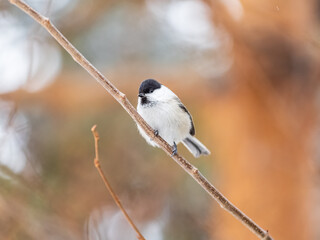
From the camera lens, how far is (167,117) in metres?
1.25

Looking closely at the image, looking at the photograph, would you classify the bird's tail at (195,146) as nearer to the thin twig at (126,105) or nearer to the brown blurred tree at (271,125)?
the thin twig at (126,105)

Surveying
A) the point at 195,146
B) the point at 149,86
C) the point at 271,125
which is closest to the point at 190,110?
the point at 271,125

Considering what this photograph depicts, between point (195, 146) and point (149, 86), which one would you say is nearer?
point (149, 86)

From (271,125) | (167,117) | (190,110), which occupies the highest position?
(167,117)

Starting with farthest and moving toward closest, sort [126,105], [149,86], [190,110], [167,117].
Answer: [190,110], [167,117], [149,86], [126,105]

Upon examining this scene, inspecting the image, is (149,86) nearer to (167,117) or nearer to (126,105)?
(167,117)

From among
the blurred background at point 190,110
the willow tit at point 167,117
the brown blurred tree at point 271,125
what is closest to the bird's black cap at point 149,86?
the willow tit at point 167,117

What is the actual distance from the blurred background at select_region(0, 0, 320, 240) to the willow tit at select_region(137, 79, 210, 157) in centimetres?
50

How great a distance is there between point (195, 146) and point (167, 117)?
0.14 meters

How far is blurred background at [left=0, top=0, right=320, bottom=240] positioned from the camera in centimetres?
187

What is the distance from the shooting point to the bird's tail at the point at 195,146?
127 cm

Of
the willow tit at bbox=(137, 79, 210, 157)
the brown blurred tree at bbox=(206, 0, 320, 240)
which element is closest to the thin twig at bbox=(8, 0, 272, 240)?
the willow tit at bbox=(137, 79, 210, 157)

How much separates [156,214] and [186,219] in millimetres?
200

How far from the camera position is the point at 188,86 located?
2211mm
